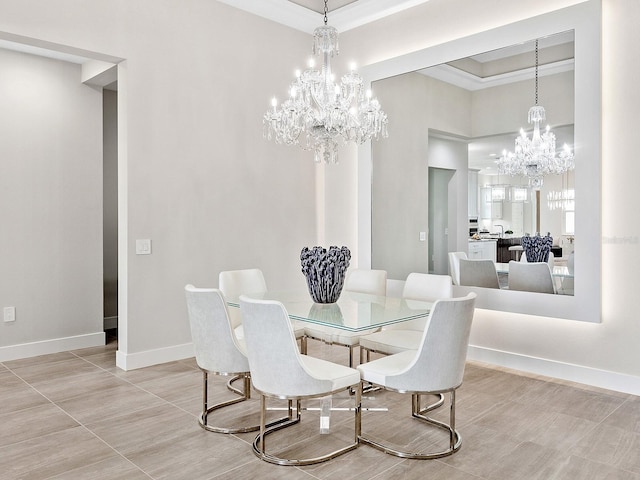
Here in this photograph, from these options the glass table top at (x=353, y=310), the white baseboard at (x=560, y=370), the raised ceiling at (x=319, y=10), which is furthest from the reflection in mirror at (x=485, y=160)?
the glass table top at (x=353, y=310)

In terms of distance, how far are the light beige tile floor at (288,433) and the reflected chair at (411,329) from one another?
0.42 meters

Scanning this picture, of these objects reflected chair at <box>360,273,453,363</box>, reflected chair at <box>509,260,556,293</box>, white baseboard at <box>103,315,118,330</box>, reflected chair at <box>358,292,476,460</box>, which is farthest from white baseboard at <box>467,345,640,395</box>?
white baseboard at <box>103,315,118,330</box>

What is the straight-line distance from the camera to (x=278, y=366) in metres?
2.46

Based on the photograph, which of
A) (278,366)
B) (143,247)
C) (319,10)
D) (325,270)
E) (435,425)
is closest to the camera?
(278,366)

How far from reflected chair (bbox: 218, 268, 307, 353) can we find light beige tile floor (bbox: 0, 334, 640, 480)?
0.52 m

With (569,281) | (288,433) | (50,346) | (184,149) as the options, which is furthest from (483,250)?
(50,346)

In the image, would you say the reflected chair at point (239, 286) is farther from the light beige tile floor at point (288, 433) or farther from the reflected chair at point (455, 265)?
the reflected chair at point (455, 265)

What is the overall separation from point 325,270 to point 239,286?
1.05m

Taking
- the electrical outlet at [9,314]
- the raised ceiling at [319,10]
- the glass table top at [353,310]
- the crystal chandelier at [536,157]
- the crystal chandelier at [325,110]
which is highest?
the raised ceiling at [319,10]

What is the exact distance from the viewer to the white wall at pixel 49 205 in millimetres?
4633

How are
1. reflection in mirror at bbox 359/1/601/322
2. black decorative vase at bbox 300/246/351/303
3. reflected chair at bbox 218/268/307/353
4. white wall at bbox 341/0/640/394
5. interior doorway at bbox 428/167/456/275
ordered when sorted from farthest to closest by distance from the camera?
interior doorway at bbox 428/167/456/275 < reflected chair at bbox 218/268/307/353 < reflection in mirror at bbox 359/1/601/322 < white wall at bbox 341/0/640/394 < black decorative vase at bbox 300/246/351/303

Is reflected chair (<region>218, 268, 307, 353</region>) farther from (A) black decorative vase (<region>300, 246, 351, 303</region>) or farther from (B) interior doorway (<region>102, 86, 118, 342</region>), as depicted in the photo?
(B) interior doorway (<region>102, 86, 118, 342</region>)

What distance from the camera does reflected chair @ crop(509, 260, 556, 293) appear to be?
13.1 feet

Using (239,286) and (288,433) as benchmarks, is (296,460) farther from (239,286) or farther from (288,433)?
(239,286)
